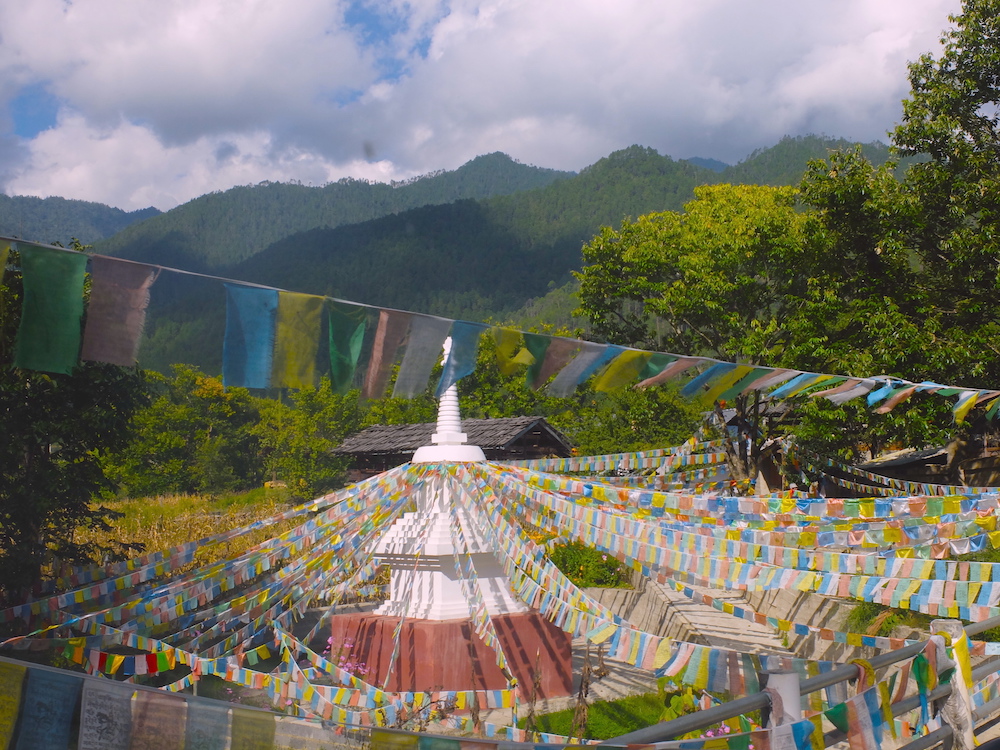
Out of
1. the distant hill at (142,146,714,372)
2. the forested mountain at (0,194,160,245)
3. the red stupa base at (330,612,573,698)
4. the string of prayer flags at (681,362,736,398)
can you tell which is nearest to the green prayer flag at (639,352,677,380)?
the string of prayer flags at (681,362,736,398)

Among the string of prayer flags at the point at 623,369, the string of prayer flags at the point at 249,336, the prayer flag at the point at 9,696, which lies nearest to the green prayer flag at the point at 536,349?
the string of prayer flags at the point at 623,369

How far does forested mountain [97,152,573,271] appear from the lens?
128m

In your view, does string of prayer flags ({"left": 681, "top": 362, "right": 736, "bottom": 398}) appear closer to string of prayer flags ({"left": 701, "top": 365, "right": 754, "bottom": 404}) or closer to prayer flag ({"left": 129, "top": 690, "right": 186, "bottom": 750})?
string of prayer flags ({"left": 701, "top": 365, "right": 754, "bottom": 404})

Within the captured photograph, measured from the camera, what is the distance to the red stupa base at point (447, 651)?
6941 millimetres

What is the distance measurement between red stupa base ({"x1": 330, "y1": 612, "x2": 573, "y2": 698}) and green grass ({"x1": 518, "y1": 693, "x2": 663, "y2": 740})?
0.41 metres

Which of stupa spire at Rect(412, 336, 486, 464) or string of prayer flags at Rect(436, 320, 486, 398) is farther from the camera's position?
stupa spire at Rect(412, 336, 486, 464)

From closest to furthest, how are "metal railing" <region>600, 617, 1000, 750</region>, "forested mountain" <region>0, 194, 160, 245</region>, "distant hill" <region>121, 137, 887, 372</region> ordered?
"metal railing" <region>600, 617, 1000, 750</region> → "distant hill" <region>121, 137, 887, 372</region> → "forested mountain" <region>0, 194, 160, 245</region>

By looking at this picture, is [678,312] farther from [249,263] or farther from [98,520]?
[249,263]

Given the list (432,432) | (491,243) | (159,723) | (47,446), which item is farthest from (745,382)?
(491,243)

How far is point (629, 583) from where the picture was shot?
16.0 meters

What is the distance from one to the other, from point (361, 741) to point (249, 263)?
13272 cm

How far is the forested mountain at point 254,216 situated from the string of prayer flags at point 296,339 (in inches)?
4563

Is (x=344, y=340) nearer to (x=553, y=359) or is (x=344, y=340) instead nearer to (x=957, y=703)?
(x=553, y=359)

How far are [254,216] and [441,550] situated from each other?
170396mm
